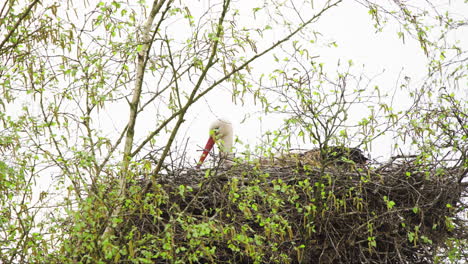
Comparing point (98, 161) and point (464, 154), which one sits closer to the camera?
point (98, 161)

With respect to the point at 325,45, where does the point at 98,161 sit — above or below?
below

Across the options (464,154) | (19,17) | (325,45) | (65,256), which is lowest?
(65,256)

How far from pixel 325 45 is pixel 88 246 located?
85.9 inches

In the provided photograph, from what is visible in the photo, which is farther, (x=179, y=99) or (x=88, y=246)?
(x=179, y=99)

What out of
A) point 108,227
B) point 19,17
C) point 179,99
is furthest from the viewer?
point 19,17

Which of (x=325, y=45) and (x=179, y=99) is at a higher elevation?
(x=325, y=45)

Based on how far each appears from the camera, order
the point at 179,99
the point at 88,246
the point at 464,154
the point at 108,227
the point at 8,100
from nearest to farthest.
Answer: the point at 88,246, the point at 108,227, the point at 179,99, the point at 8,100, the point at 464,154

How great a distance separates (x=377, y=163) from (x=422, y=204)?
0.53m

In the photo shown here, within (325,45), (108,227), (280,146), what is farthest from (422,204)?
(108,227)

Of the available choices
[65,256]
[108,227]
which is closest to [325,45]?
[108,227]

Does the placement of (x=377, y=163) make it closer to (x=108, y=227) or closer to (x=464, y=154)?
(x=464, y=154)

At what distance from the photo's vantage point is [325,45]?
5277 mm

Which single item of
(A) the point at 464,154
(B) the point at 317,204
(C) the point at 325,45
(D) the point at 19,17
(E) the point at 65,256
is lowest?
(E) the point at 65,256

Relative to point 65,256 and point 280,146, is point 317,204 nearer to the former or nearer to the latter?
point 280,146
